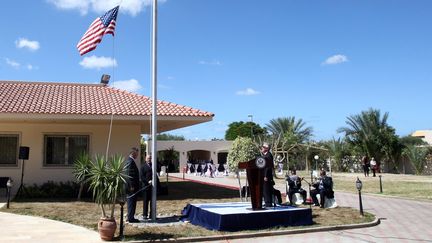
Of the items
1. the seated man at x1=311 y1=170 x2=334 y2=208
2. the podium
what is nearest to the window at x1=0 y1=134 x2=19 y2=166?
A: the podium

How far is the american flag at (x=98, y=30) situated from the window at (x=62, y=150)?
22.8ft

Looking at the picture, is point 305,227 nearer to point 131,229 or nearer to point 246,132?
point 131,229

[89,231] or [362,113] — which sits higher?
[362,113]

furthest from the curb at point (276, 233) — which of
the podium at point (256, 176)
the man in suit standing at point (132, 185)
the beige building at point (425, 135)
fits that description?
the beige building at point (425, 135)

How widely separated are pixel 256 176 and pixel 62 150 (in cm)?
1024

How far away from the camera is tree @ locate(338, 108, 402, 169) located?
42531mm

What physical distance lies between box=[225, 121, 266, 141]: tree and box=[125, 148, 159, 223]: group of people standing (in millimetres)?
62121

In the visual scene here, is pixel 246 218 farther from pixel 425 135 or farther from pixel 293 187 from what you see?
pixel 425 135

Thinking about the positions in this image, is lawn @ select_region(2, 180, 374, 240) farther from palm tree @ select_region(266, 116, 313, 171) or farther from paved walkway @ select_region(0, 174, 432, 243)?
palm tree @ select_region(266, 116, 313, 171)

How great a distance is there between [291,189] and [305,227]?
182 inches

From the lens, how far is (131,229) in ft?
35.3

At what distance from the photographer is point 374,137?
43.2m

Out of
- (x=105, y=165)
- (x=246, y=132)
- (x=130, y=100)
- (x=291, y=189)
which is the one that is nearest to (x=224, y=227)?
(x=105, y=165)

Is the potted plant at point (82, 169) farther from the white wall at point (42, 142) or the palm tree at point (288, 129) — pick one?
the palm tree at point (288, 129)
